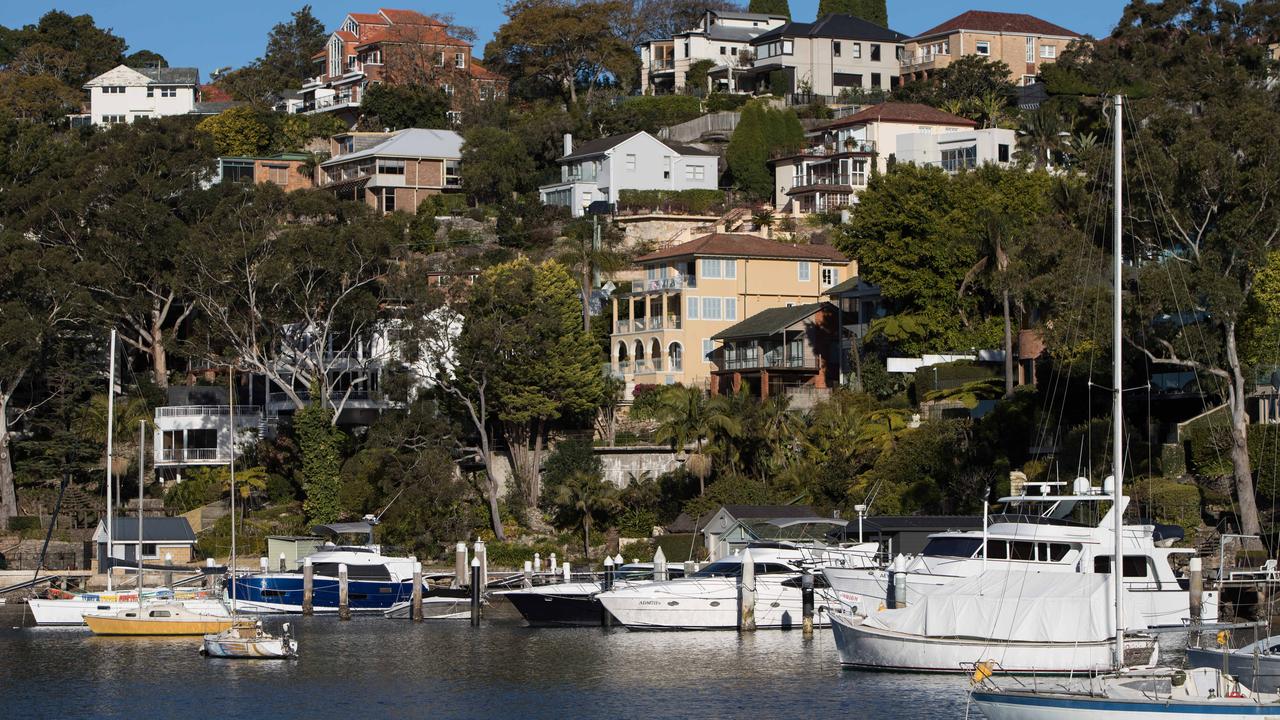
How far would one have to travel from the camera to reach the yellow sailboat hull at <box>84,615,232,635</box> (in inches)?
2224

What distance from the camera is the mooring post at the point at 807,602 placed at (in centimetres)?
5262

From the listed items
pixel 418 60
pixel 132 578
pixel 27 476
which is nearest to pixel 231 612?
pixel 132 578

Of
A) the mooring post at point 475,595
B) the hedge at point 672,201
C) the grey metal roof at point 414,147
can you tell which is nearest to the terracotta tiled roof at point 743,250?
the hedge at point 672,201

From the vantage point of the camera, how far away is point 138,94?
152250 millimetres

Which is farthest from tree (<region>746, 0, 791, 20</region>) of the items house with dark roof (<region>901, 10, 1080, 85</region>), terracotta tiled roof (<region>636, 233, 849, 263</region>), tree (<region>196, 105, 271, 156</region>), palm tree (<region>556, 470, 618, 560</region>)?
palm tree (<region>556, 470, 618, 560</region>)

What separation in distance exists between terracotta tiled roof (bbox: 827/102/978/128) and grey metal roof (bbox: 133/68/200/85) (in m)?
60.9

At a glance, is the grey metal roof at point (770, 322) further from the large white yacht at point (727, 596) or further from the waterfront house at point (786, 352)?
the large white yacht at point (727, 596)

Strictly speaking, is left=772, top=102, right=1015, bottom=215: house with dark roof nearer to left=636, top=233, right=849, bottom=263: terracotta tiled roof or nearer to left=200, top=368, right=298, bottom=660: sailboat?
left=636, top=233, right=849, bottom=263: terracotta tiled roof

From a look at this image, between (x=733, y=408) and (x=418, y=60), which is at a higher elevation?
(x=418, y=60)

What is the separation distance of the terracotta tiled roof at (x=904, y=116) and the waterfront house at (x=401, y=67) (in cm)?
3463

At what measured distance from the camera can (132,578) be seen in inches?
2778

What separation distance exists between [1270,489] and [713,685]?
23191 mm

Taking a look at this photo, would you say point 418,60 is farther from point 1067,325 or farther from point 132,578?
point 1067,325

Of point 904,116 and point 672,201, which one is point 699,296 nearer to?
point 672,201
